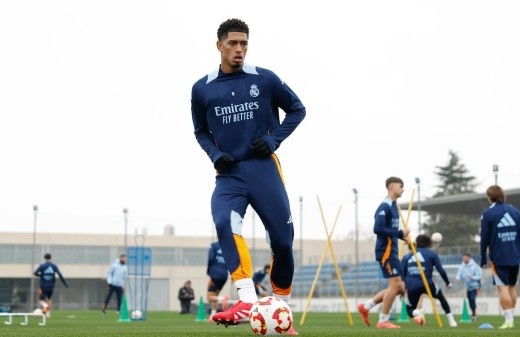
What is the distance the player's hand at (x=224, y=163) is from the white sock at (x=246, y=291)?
2.68 ft

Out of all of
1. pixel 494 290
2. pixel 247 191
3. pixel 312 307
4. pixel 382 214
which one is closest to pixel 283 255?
pixel 247 191

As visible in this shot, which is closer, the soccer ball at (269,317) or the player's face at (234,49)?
the soccer ball at (269,317)

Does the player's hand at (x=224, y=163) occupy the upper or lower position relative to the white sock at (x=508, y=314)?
upper

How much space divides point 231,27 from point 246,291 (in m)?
1.92

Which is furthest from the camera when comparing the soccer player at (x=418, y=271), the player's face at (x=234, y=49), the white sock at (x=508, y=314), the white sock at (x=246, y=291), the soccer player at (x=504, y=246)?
the soccer player at (x=418, y=271)

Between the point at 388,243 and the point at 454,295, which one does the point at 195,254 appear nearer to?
the point at 454,295

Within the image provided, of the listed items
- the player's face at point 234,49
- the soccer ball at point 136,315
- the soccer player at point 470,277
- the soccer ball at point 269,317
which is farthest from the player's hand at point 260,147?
the soccer player at point 470,277

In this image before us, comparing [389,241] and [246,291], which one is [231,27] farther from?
[389,241]

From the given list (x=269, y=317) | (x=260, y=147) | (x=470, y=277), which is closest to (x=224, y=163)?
(x=260, y=147)

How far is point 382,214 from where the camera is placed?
44.7 feet

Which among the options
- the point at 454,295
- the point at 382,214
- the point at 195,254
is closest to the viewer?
the point at 382,214

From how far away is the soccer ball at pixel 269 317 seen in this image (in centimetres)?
635

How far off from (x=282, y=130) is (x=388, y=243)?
718 cm

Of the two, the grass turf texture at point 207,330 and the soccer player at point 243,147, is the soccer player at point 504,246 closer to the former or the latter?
the grass turf texture at point 207,330
